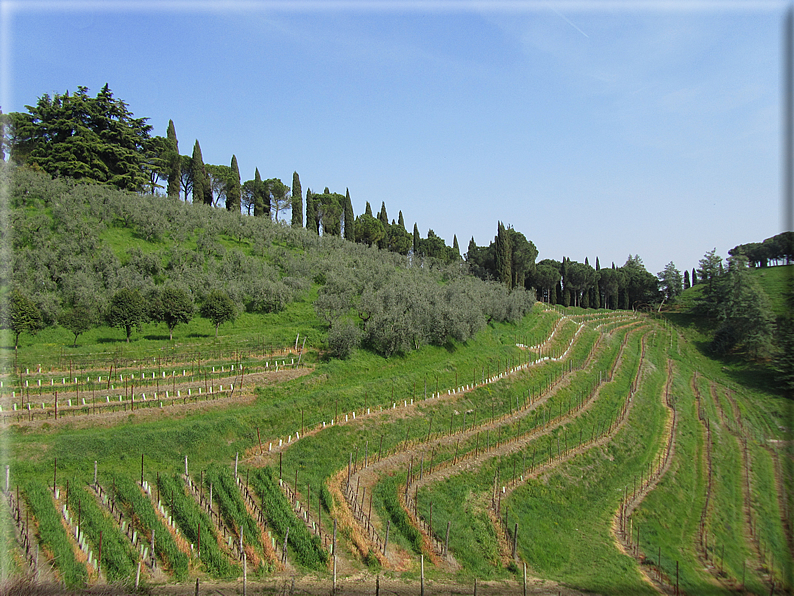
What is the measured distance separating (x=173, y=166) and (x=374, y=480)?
2984 inches

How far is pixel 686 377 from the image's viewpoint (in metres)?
55.0

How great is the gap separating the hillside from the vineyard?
0.43 ft

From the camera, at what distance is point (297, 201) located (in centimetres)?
9269

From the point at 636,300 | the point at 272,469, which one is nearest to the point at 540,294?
the point at 636,300

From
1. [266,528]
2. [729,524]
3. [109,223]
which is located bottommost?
[729,524]

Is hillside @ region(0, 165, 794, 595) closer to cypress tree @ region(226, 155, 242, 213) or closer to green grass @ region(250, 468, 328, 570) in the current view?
green grass @ region(250, 468, 328, 570)

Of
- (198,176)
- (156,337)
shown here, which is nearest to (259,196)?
(198,176)

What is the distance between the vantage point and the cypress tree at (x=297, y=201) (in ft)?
303

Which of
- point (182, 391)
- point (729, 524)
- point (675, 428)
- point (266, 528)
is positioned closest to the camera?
point (266, 528)

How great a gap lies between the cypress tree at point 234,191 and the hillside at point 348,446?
27194 millimetres

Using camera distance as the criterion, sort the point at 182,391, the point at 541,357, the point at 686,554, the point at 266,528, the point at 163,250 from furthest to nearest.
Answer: the point at 163,250, the point at 541,357, the point at 182,391, the point at 686,554, the point at 266,528

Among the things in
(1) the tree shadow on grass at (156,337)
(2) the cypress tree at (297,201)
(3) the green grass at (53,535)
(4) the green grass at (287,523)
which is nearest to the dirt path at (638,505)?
(4) the green grass at (287,523)

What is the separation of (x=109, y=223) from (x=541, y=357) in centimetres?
5245

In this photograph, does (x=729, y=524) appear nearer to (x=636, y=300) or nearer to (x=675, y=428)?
(x=675, y=428)
